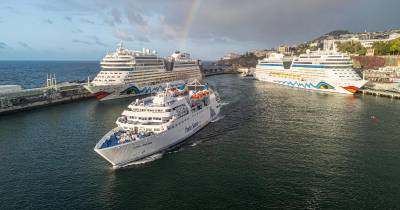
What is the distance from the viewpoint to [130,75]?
86000mm

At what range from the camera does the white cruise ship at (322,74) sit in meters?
92.1

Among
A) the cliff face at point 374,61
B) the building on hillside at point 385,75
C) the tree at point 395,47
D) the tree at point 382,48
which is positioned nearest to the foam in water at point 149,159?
the building on hillside at point 385,75

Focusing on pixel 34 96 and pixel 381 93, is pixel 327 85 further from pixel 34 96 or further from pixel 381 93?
pixel 34 96

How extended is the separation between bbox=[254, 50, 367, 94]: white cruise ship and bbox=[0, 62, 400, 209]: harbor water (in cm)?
3474

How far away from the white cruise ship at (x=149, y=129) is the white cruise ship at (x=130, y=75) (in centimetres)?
3593

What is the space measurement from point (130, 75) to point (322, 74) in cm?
5696

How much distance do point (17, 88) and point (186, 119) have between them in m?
52.7

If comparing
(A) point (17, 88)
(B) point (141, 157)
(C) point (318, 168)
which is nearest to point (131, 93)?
(A) point (17, 88)

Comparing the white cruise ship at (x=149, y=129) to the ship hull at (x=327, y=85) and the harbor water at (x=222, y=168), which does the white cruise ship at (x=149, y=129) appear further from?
the ship hull at (x=327, y=85)

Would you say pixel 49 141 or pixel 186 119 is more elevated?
pixel 186 119

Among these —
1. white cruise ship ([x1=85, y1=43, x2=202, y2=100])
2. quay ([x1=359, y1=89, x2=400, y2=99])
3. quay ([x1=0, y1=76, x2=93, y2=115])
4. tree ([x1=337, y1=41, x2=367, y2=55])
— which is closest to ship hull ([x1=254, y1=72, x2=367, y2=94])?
quay ([x1=359, y1=89, x2=400, y2=99])

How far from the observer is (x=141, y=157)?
122ft

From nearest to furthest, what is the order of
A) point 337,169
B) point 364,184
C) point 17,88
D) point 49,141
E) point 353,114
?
point 364,184, point 337,169, point 49,141, point 353,114, point 17,88

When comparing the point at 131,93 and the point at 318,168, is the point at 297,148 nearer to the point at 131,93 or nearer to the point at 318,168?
the point at 318,168
